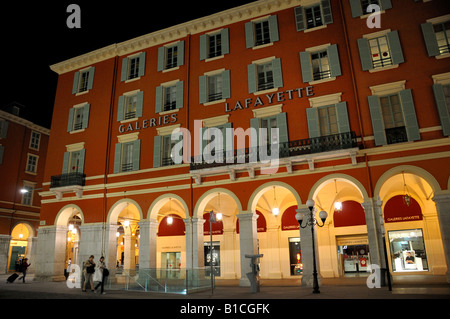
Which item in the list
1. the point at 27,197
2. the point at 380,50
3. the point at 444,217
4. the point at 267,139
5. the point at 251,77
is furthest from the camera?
the point at 27,197

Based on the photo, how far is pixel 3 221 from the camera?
107 ft

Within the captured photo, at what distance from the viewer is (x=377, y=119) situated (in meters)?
16.9

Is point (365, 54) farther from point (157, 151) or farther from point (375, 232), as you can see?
point (157, 151)

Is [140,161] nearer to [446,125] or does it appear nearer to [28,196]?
[446,125]

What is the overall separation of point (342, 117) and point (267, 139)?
413cm

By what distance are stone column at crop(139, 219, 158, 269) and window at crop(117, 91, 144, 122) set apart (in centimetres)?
756

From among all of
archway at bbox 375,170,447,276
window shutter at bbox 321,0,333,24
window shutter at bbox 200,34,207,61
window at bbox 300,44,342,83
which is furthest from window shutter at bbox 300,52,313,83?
archway at bbox 375,170,447,276

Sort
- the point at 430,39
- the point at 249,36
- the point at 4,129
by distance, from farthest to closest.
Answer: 1. the point at 4,129
2. the point at 249,36
3. the point at 430,39

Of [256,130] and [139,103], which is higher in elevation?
[139,103]

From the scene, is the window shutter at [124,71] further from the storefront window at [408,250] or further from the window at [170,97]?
the storefront window at [408,250]

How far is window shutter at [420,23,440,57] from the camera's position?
54.2 feet

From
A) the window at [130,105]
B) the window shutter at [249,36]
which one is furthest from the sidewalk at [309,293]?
the window shutter at [249,36]

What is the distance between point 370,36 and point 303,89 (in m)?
4.41

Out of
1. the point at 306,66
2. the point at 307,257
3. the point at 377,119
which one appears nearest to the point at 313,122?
the point at 377,119
